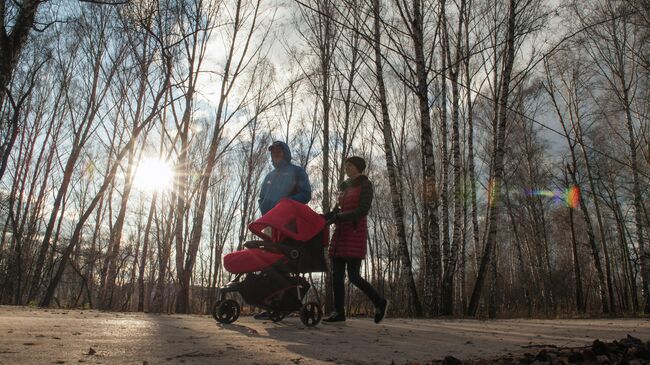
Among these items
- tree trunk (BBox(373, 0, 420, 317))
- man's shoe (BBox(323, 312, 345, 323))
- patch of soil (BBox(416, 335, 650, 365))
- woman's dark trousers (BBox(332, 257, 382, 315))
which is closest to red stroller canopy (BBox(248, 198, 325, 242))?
woman's dark trousers (BBox(332, 257, 382, 315))

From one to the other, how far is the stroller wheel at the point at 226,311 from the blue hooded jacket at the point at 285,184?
1.39 metres

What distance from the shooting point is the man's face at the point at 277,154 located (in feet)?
17.3

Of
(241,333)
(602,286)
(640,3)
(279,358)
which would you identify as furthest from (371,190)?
(602,286)

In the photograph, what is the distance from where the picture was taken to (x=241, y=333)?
11.6ft

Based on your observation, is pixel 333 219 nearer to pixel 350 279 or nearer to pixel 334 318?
pixel 350 279

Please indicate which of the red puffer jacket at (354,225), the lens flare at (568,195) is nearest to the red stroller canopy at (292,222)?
the red puffer jacket at (354,225)

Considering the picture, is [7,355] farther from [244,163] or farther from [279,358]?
[244,163]

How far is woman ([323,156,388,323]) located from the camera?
4582 millimetres

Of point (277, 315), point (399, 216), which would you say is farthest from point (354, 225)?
point (399, 216)

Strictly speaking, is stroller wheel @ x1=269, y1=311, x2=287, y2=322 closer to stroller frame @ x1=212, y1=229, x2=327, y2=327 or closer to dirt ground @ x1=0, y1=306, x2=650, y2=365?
stroller frame @ x1=212, y1=229, x2=327, y2=327

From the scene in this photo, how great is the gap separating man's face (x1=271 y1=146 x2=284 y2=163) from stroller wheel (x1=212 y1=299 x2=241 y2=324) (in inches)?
72.9

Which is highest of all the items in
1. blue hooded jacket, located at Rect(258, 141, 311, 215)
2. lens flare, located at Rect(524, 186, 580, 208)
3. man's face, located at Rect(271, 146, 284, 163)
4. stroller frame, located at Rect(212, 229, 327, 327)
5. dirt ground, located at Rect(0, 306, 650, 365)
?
lens flare, located at Rect(524, 186, 580, 208)

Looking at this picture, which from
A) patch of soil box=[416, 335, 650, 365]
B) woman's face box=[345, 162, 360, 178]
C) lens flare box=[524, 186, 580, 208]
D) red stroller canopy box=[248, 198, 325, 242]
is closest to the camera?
patch of soil box=[416, 335, 650, 365]

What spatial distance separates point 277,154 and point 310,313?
2057 millimetres
